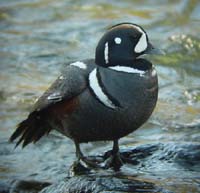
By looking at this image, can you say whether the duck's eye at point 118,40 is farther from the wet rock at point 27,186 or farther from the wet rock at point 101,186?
the wet rock at point 27,186

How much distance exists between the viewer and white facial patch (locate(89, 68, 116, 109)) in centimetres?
591

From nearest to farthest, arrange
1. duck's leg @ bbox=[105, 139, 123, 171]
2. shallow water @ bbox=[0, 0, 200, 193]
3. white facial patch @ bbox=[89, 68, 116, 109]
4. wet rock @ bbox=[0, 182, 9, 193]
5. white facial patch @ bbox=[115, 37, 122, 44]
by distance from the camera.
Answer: white facial patch @ bbox=[89, 68, 116, 109], white facial patch @ bbox=[115, 37, 122, 44], duck's leg @ bbox=[105, 139, 123, 171], wet rock @ bbox=[0, 182, 9, 193], shallow water @ bbox=[0, 0, 200, 193]

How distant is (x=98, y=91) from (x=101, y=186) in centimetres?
73

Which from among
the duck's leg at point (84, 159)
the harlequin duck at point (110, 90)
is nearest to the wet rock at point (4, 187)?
the duck's leg at point (84, 159)

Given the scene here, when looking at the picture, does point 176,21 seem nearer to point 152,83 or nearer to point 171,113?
point 171,113

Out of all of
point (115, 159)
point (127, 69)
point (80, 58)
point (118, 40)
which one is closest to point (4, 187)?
point (115, 159)

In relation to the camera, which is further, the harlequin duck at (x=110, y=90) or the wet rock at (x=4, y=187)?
the wet rock at (x=4, y=187)

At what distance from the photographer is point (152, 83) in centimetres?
599

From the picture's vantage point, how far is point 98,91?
5.94 meters

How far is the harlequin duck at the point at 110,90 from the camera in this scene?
233 inches

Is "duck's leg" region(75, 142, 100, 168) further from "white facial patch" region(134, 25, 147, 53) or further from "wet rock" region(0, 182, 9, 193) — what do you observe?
"white facial patch" region(134, 25, 147, 53)

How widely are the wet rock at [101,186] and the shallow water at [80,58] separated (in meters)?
0.20

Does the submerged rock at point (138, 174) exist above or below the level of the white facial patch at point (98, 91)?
below

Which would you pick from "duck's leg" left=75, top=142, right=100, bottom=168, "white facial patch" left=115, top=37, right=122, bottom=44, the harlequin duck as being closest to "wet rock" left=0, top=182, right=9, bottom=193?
"duck's leg" left=75, top=142, right=100, bottom=168
